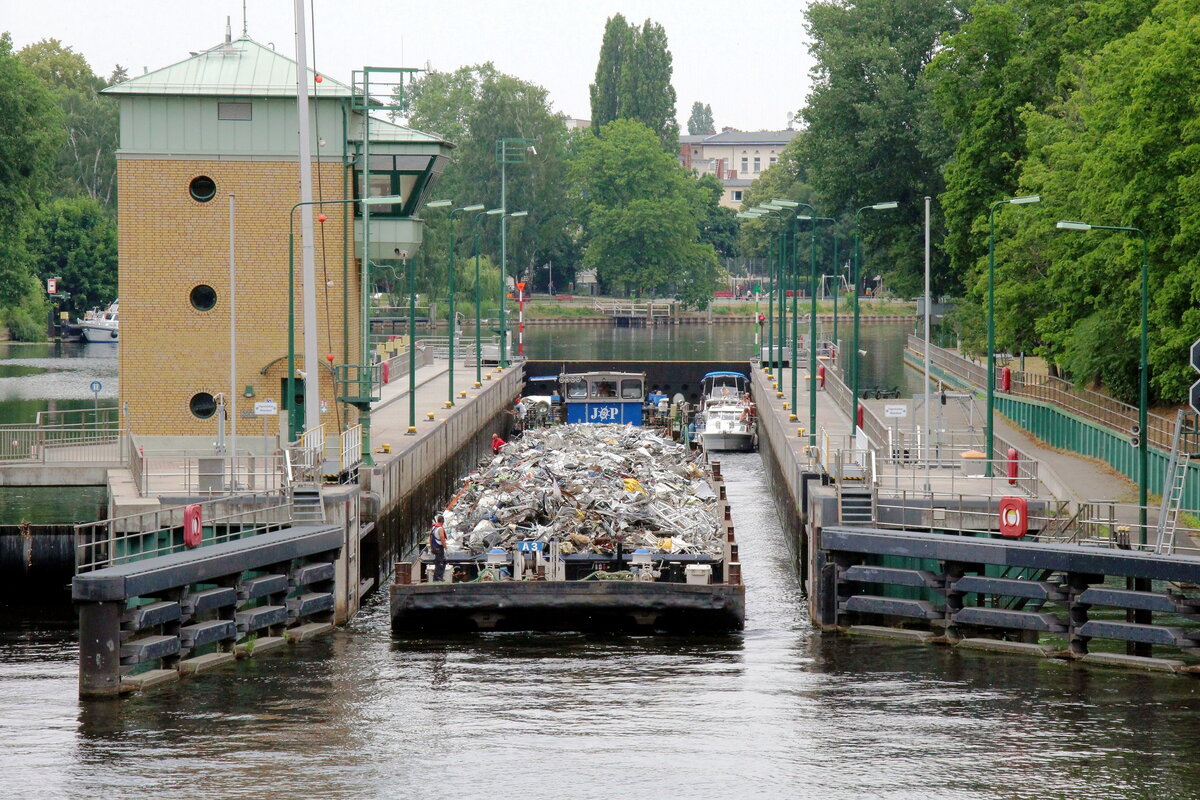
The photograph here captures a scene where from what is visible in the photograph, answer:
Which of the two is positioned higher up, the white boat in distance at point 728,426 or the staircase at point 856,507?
the staircase at point 856,507

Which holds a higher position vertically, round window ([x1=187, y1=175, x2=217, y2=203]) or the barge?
round window ([x1=187, y1=175, x2=217, y2=203])

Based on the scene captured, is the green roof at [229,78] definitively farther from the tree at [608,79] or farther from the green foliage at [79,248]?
the tree at [608,79]

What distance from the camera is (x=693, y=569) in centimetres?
3200

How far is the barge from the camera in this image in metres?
31.1

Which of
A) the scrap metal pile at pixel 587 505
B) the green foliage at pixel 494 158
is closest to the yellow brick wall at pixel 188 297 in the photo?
the scrap metal pile at pixel 587 505

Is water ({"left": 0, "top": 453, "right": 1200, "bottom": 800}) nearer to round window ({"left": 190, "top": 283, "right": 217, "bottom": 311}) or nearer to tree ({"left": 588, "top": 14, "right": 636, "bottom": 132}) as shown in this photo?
round window ({"left": 190, "top": 283, "right": 217, "bottom": 311})

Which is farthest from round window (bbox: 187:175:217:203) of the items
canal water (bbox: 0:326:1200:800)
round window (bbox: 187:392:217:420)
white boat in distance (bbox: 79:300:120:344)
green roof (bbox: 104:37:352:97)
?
white boat in distance (bbox: 79:300:120:344)

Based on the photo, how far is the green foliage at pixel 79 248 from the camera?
397 feet

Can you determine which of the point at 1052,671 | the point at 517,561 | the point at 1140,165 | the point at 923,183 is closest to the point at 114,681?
the point at 517,561

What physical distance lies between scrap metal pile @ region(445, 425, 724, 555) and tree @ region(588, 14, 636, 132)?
395 feet

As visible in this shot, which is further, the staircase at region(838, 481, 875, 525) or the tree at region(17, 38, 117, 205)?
the tree at region(17, 38, 117, 205)

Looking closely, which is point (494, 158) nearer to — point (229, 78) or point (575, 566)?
point (229, 78)

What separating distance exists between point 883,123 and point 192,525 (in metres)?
59.7

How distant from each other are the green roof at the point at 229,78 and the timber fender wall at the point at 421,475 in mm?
9834
